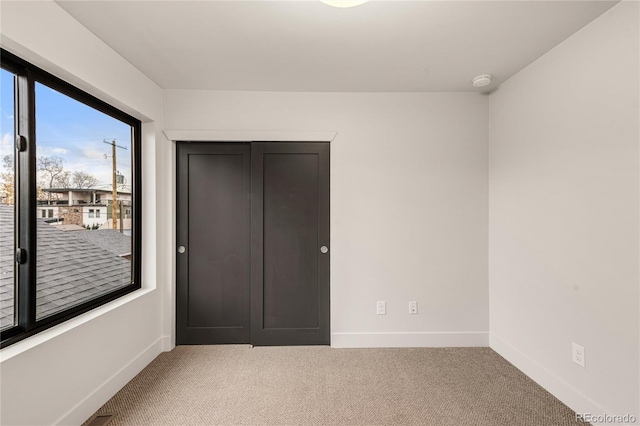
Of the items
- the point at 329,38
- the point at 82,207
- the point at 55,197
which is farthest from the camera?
the point at 82,207

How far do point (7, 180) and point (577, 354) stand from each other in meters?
3.60

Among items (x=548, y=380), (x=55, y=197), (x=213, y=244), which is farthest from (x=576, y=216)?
(x=55, y=197)

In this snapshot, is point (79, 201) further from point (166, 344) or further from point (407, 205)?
point (407, 205)

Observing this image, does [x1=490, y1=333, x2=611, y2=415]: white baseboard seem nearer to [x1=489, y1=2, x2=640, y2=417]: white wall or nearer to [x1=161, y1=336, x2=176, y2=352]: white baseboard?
[x1=489, y1=2, x2=640, y2=417]: white wall

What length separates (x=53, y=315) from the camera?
1.75 metres

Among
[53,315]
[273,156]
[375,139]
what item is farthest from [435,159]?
[53,315]

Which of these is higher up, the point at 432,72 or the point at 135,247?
the point at 432,72

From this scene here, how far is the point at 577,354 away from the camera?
190 cm

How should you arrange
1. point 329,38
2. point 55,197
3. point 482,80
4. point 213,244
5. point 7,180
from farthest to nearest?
1. point 213,244
2. point 482,80
3. point 329,38
4. point 55,197
5. point 7,180

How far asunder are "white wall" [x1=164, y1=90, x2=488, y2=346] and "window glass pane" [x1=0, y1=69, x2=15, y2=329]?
1.82 metres

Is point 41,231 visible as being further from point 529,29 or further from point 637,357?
point 637,357

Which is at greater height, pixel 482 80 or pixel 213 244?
pixel 482 80

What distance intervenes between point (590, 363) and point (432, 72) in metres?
2.35

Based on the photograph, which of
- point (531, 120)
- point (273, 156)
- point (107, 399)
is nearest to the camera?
point (107, 399)
